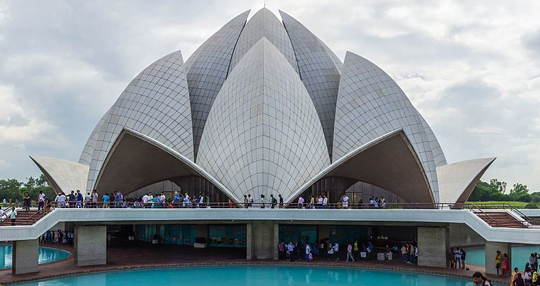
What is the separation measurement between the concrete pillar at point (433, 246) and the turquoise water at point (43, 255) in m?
19.5

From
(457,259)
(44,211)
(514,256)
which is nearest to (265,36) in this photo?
(514,256)

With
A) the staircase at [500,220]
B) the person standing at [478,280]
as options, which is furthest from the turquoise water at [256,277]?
the person standing at [478,280]

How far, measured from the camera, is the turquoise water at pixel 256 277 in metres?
21.0

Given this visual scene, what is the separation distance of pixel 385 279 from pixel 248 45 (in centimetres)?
2727

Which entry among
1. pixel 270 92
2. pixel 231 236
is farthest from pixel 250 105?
pixel 231 236

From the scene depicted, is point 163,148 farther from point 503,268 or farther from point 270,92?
point 503,268

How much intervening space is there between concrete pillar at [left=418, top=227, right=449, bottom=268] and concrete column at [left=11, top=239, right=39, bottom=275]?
18.2 meters

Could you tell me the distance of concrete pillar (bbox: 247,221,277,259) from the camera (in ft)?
90.1

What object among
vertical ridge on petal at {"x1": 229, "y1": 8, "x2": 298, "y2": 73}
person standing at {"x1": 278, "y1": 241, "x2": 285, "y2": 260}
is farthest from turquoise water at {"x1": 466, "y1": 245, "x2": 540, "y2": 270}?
vertical ridge on petal at {"x1": 229, "y1": 8, "x2": 298, "y2": 73}

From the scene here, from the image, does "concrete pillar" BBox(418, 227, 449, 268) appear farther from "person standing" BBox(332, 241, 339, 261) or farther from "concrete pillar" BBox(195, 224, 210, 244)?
"concrete pillar" BBox(195, 224, 210, 244)

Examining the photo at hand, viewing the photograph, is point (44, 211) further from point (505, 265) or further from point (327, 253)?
point (505, 265)

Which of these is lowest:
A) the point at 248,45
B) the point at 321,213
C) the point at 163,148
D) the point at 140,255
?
the point at 140,255

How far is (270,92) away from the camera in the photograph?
33000 millimetres

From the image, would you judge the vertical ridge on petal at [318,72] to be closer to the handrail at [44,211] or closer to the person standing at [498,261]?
the person standing at [498,261]
